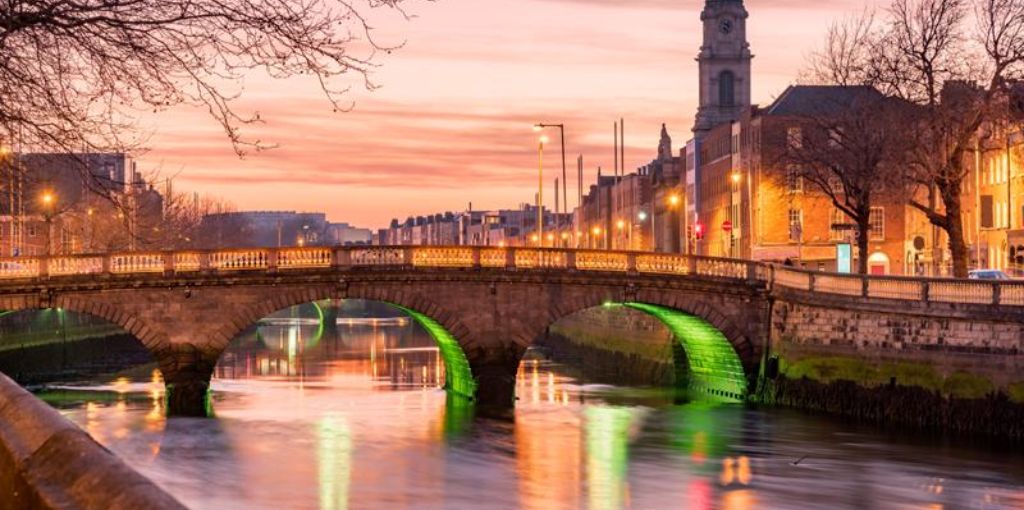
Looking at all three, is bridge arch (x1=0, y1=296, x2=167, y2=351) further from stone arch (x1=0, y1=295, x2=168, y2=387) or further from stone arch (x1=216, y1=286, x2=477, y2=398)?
stone arch (x1=216, y1=286, x2=477, y2=398)

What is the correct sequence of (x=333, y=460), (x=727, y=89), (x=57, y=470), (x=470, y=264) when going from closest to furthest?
(x=57, y=470) < (x=333, y=460) < (x=470, y=264) < (x=727, y=89)

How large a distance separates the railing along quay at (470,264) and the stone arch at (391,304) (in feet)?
2.82

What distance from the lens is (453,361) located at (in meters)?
60.3

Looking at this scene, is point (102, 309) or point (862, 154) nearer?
point (102, 309)

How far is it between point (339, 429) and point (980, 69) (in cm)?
2553

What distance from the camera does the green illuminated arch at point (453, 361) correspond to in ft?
184

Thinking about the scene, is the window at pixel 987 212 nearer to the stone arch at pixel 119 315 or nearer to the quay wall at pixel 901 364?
the quay wall at pixel 901 364

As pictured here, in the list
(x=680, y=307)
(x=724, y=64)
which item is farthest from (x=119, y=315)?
(x=724, y=64)

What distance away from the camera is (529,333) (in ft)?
183

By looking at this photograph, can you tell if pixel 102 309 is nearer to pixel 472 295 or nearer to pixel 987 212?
pixel 472 295

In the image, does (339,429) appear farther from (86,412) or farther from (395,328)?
(395,328)

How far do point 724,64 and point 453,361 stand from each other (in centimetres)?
7716

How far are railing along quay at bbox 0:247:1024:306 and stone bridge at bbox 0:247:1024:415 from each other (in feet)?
0.19

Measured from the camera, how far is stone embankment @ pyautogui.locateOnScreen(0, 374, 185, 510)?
7422mm
